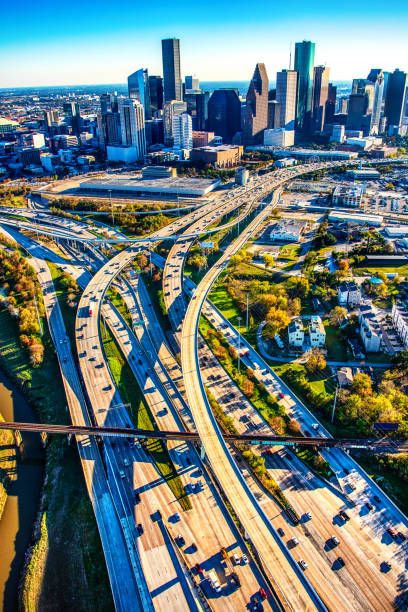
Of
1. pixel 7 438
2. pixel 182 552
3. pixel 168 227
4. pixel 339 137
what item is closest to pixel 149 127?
pixel 339 137

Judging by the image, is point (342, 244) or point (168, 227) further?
point (168, 227)

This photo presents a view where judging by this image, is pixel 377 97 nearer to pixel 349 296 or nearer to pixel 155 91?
pixel 155 91

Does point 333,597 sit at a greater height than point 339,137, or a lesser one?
lesser

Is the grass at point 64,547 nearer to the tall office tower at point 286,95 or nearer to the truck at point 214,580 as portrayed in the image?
the truck at point 214,580

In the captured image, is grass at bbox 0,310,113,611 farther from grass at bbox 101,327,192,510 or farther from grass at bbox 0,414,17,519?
grass at bbox 101,327,192,510

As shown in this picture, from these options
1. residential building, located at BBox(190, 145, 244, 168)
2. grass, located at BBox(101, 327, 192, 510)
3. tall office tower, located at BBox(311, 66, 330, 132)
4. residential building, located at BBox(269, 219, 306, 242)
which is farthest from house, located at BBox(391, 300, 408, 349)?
tall office tower, located at BBox(311, 66, 330, 132)

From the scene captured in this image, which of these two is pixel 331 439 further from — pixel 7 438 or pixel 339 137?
pixel 339 137
